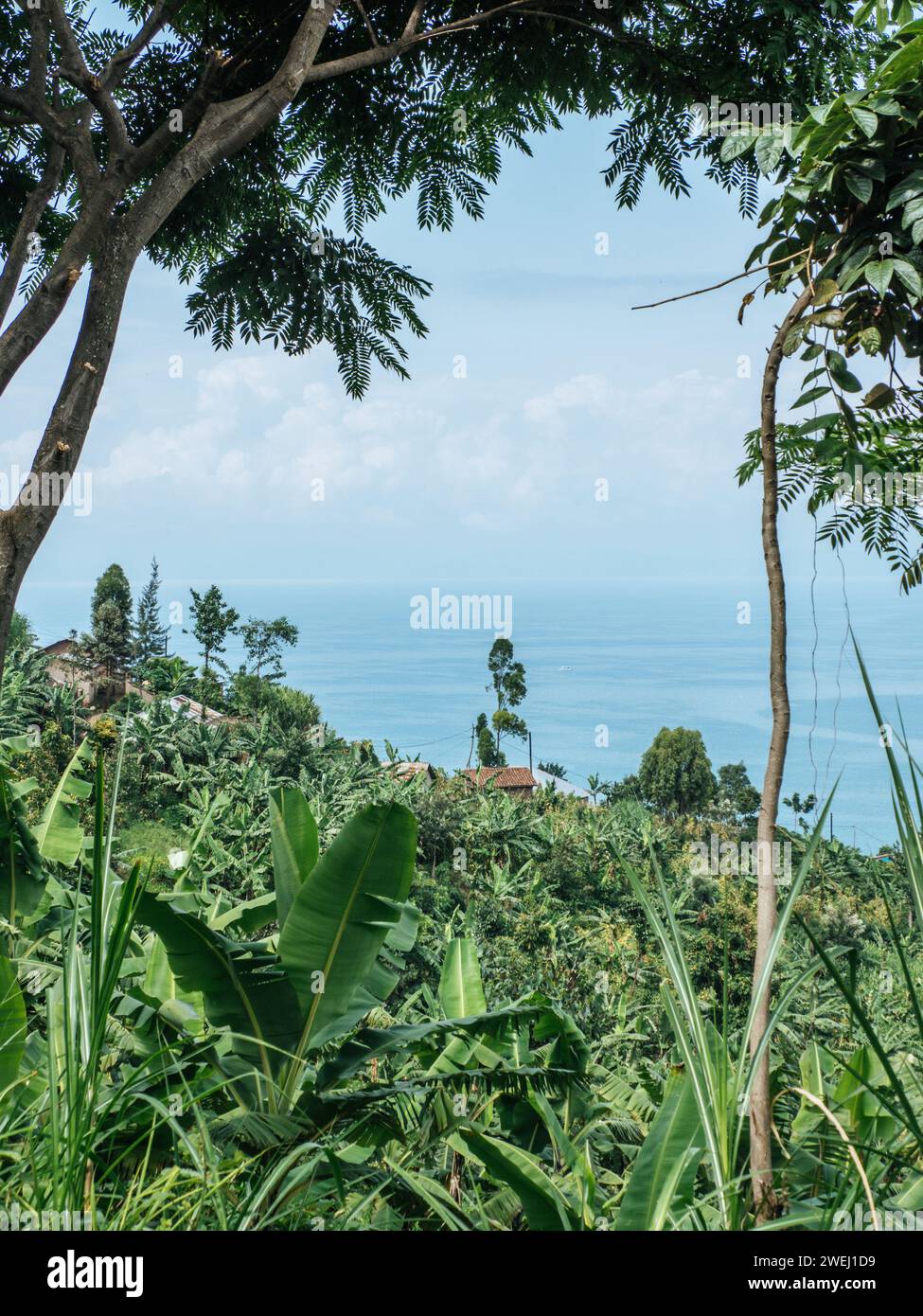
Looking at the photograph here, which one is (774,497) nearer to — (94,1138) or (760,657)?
(760,657)

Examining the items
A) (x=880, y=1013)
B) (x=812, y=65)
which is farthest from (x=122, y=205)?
(x=880, y=1013)

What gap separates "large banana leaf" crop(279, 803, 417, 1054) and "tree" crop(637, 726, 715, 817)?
7669 mm

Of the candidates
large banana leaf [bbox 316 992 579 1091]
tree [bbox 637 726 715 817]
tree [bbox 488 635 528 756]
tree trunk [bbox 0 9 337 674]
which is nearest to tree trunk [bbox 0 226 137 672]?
tree trunk [bbox 0 9 337 674]

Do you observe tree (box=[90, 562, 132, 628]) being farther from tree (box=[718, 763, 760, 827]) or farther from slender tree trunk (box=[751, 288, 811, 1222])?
slender tree trunk (box=[751, 288, 811, 1222])

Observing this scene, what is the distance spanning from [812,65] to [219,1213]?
339 centimetres

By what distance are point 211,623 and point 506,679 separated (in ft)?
11.7

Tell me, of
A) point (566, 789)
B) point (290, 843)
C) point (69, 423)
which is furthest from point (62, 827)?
point (566, 789)

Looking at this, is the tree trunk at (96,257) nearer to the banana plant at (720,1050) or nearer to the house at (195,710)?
the banana plant at (720,1050)

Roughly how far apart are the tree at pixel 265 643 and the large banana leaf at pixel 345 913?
4596 millimetres

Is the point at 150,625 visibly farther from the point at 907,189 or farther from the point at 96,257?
the point at 907,189

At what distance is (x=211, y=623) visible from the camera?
246 inches

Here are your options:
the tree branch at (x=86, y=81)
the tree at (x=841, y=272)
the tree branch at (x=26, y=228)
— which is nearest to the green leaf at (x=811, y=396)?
the tree at (x=841, y=272)

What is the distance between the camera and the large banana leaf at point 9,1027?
4.67 ft

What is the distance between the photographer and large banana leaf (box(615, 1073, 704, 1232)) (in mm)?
1236
